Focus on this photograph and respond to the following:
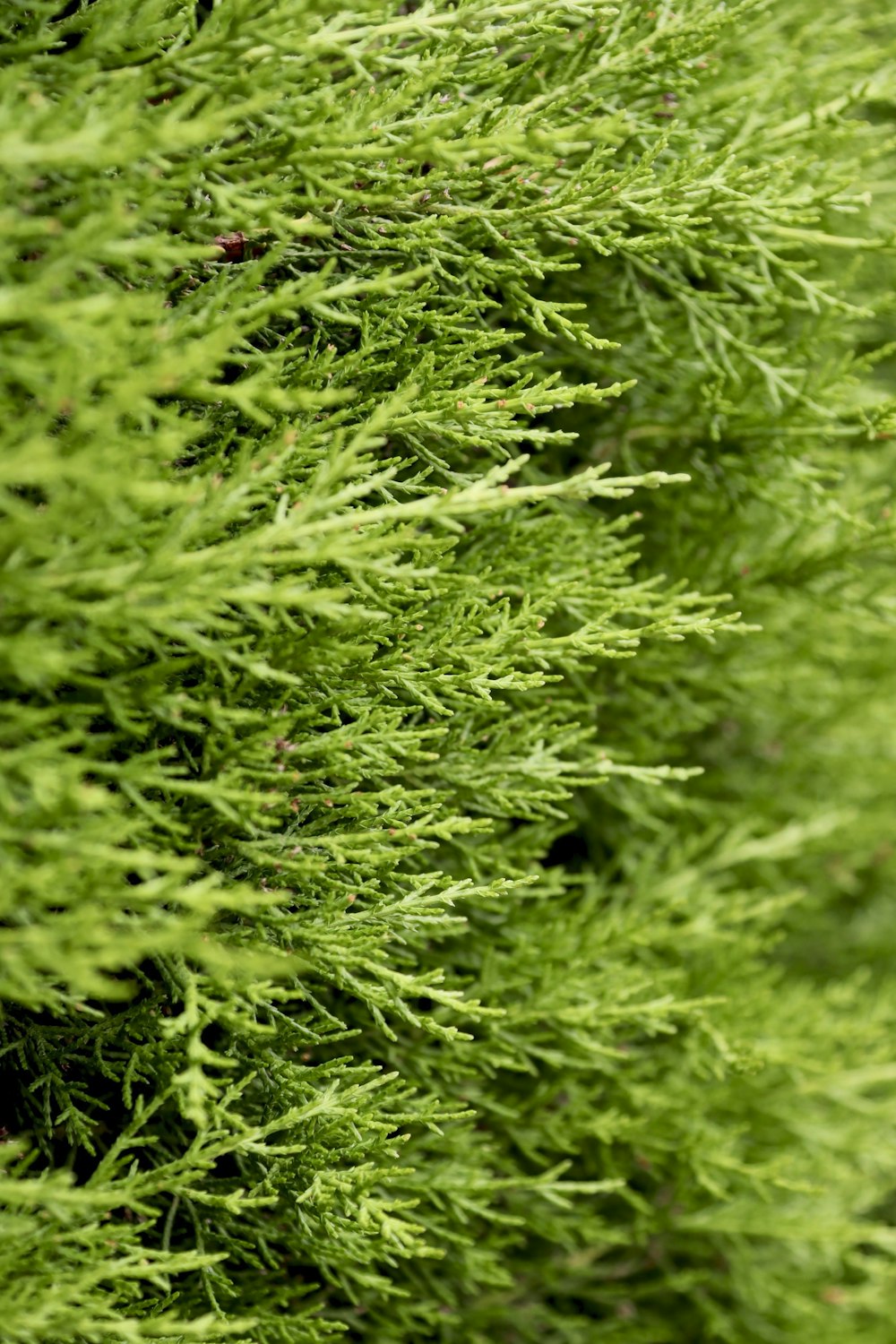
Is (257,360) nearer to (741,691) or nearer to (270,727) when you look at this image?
(270,727)

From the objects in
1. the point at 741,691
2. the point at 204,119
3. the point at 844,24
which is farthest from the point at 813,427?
the point at 204,119

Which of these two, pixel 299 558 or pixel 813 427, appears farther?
pixel 813 427

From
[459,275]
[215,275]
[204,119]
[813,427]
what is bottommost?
[813,427]

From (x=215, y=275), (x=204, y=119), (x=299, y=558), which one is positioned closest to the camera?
(x=204, y=119)

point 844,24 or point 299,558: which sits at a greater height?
point 844,24

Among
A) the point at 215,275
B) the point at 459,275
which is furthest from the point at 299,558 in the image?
the point at 459,275

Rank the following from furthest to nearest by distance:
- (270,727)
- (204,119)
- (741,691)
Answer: (741,691) < (270,727) < (204,119)
